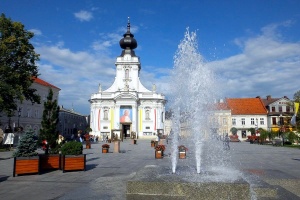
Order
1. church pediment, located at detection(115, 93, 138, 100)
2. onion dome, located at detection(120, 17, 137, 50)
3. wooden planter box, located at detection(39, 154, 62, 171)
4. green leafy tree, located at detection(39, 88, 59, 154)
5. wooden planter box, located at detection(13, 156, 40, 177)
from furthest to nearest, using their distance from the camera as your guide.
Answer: onion dome, located at detection(120, 17, 137, 50) < church pediment, located at detection(115, 93, 138, 100) < green leafy tree, located at detection(39, 88, 59, 154) < wooden planter box, located at detection(39, 154, 62, 171) < wooden planter box, located at detection(13, 156, 40, 177)

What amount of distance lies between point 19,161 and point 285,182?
8.81m

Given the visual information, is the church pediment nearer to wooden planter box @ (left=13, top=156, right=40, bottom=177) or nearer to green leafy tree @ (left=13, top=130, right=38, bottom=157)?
green leafy tree @ (left=13, top=130, right=38, bottom=157)

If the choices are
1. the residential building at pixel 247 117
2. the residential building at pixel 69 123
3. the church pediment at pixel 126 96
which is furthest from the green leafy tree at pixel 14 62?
the residential building at pixel 247 117

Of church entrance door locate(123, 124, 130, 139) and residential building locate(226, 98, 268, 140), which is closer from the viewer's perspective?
residential building locate(226, 98, 268, 140)

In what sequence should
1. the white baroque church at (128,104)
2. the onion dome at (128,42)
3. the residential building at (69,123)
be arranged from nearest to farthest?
the white baroque church at (128,104)
the onion dome at (128,42)
the residential building at (69,123)

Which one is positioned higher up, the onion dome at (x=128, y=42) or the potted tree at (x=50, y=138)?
the onion dome at (x=128, y=42)

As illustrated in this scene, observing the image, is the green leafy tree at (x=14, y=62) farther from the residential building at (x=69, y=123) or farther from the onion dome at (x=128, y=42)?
the onion dome at (x=128, y=42)

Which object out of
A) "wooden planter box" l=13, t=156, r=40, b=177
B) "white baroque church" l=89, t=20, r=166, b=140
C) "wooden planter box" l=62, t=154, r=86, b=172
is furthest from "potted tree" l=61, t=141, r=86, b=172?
"white baroque church" l=89, t=20, r=166, b=140

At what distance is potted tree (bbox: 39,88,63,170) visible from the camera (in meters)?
11.3

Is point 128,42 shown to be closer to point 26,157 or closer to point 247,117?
point 247,117

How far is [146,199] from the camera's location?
594 cm

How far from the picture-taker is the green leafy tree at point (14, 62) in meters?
24.8

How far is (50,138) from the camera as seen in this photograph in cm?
1216

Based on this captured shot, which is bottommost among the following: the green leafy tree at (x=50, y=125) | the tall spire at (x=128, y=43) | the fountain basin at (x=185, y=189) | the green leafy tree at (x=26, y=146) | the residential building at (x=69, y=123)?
the fountain basin at (x=185, y=189)
